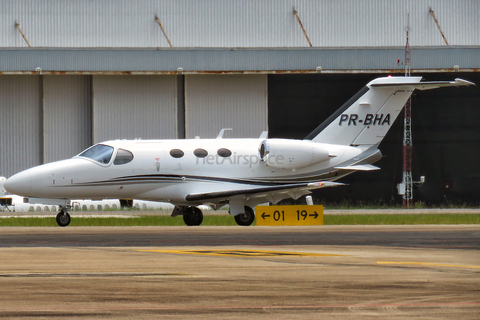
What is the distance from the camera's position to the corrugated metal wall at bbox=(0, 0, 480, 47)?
40.3m

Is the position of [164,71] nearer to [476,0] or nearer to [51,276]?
[476,0]

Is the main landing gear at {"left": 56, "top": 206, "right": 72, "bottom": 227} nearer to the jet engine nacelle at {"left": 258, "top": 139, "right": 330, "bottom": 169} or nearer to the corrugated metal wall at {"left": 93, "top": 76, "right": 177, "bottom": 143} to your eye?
the jet engine nacelle at {"left": 258, "top": 139, "right": 330, "bottom": 169}

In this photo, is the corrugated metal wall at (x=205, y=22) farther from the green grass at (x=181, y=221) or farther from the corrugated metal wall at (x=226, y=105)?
Result: the green grass at (x=181, y=221)

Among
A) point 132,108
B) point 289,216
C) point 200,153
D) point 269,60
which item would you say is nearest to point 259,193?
point 289,216

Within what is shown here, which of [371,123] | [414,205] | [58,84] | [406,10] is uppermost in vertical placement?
[406,10]

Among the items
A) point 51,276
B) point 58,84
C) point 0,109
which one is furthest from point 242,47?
point 51,276

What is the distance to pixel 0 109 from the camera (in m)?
38.1

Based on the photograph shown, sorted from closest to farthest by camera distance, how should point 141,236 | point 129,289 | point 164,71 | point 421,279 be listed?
point 129,289 → point 421,279 → point 141,236 → point 164,71

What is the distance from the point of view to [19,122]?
38312 millimetres

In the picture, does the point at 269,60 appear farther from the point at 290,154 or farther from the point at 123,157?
the point at 123,157

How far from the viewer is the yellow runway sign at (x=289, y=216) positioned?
23734 millimetres

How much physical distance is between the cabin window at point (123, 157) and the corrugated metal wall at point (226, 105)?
1503cm

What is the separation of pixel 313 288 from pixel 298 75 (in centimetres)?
3056

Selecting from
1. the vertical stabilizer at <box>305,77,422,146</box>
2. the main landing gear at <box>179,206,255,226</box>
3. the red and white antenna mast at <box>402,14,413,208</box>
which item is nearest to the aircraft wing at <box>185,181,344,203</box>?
the main landing gear at <box>179,206,255,226</box>
